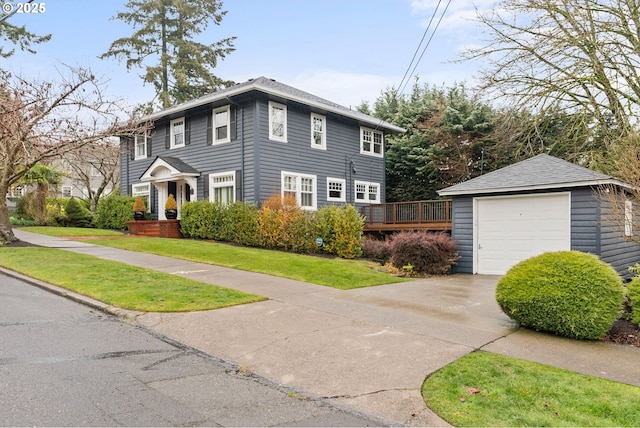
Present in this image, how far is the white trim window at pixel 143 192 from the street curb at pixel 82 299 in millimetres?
12177

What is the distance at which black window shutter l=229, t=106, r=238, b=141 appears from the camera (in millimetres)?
17477

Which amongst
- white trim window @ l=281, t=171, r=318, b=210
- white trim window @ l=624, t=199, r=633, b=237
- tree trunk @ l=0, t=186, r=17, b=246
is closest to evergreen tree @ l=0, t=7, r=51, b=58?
tree trunk @ l=0, t=186, r=17, b=246

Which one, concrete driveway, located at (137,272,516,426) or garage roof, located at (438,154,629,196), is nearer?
concrete driveway, located at (137,272,516,426)

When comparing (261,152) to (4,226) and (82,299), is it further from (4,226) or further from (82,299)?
(82,299)

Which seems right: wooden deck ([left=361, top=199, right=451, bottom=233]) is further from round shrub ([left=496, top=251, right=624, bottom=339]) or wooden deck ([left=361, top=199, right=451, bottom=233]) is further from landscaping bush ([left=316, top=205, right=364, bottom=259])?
round shrub ([left=496, top=251, right=624, bottom=339])

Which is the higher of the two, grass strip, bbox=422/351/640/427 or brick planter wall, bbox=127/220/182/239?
brick planter wall, bbox=127/220/182/239

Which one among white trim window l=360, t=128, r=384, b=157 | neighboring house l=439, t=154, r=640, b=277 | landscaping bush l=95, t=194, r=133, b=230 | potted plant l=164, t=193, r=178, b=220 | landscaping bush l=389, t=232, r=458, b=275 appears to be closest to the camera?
neighboring house l=439, t=154, r=640, b=277

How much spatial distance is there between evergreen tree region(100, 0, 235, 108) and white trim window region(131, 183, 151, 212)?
13.5m

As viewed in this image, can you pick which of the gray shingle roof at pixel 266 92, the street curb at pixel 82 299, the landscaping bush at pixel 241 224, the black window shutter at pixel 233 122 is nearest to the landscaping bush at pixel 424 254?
the landscaping bush at pixel 241 224

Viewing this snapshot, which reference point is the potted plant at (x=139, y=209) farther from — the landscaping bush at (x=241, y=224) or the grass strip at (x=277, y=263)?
the landscaping bush at (x=241, y=224)

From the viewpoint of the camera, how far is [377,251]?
46.0ft

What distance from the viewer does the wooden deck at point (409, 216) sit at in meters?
16.1

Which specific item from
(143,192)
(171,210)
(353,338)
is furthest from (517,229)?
(143,192)

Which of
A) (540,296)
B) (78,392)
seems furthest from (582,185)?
(78,392)
